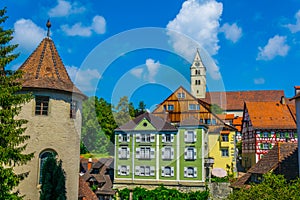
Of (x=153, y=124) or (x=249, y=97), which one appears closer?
(x=153, y=124)

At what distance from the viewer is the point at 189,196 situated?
35688 mm

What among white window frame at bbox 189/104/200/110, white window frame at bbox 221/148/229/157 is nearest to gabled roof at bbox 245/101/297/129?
white window frame at bbox 221/148/229/157

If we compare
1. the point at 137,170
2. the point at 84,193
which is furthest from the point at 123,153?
the point at 84,193

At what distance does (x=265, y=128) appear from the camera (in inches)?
1710

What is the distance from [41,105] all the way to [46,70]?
6.59 ft

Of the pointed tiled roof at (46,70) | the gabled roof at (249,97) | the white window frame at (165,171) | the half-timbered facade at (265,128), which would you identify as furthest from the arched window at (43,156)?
the gabled roof at (249,97)

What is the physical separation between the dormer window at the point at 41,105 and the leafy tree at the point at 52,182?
234 centimetres

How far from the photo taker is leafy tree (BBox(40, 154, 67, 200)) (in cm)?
1622

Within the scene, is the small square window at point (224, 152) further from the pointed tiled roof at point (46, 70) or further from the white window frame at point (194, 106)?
the pointed tiled roof at point (46, 70)

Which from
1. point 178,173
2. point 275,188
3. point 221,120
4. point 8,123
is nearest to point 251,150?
point 221,120

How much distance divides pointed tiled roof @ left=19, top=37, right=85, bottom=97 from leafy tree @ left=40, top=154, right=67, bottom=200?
12.1 ft

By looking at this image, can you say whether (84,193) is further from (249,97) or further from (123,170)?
(249,97)

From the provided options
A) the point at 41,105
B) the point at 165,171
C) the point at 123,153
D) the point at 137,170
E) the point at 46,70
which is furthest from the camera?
the point at 123,153

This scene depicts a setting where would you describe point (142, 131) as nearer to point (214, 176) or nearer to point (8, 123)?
point (214, 176)
